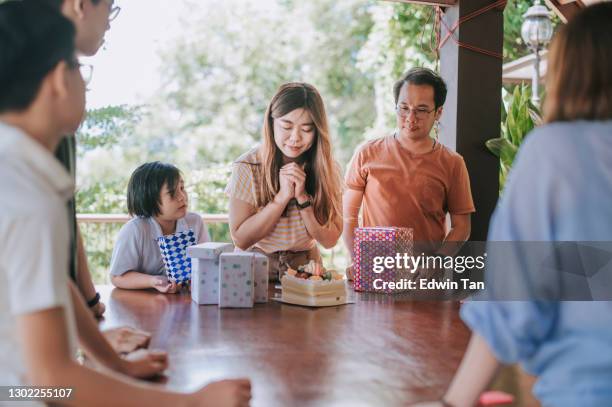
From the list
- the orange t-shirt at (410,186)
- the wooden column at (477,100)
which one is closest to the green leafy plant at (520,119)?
the wooden column at (477,100)

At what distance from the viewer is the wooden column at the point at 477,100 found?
3428 mm

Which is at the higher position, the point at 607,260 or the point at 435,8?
the point at 435,8

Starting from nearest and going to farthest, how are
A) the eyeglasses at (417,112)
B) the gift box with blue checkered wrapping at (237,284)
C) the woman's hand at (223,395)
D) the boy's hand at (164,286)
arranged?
the woman's hand at (223,395), the gift box with blue checkered wrapping at (237,284), the boy's hand at (164,286), the eyeglasses at (417,112)

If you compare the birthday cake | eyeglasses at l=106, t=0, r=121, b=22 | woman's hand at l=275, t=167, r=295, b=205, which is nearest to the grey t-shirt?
woman's hand at l=275, t=167, r=295, b=205

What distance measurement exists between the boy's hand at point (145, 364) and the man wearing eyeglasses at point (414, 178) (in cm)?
143

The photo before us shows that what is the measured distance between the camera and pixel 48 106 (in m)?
0.94

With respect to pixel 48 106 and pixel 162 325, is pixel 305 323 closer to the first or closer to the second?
pixel 162 325

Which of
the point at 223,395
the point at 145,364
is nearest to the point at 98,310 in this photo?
the point at 145,364

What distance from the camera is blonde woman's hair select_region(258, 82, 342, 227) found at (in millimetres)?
2510

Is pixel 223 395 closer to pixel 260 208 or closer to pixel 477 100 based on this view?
pixel 260 208

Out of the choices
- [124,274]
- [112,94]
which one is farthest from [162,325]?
[112,94]

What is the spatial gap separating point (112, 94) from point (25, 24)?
9230mm

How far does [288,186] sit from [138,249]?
59cm

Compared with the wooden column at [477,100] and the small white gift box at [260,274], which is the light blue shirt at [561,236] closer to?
the small white gift box at [260,274]
